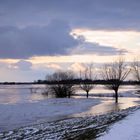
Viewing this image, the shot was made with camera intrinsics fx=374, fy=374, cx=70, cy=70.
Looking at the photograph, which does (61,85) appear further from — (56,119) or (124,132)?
(124,132)

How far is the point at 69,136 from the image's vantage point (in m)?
16.0

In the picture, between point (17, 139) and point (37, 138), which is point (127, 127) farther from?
point (17, 139)

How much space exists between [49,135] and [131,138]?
5.89m

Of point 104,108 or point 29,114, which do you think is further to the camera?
point 104,108

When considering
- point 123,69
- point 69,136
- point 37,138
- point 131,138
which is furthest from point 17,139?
point 123,69

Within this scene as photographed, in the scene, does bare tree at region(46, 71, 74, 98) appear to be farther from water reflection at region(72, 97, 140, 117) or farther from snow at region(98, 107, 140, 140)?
snow at region(98, 107, 140, 140)

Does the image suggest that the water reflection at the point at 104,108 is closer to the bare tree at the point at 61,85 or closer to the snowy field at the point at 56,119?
the snowy field at the point at 56,119

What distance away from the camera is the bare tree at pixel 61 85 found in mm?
71938

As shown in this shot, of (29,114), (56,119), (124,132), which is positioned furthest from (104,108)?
(124,132)

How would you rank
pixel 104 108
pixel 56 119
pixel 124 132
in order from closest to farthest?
pixel 124 132 < pixel 56 119 < pixel 104 108

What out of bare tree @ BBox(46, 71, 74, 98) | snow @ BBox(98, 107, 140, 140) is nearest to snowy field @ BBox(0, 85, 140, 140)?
snow @ BBox(98, 107, 140, 140)

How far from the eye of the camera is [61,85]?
7350 centimetres

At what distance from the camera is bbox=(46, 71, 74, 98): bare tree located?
7194 cm

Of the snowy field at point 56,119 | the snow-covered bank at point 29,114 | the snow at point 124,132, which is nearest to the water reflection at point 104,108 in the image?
the snowy field at point 56,119
